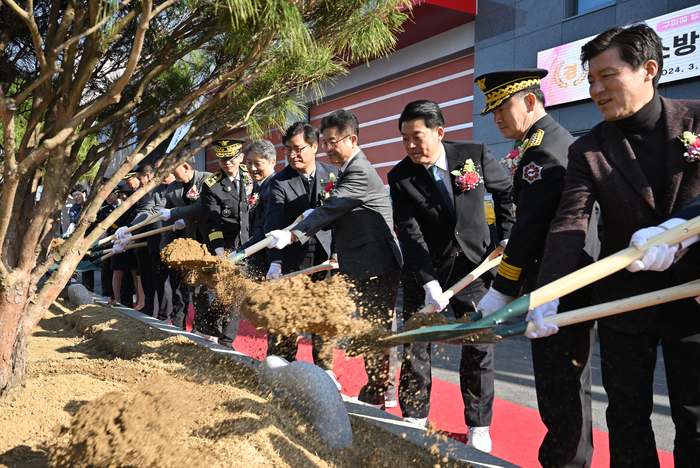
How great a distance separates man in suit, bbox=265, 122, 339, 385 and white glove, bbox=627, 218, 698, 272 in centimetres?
231

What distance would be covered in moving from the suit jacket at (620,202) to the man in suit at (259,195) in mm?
2487

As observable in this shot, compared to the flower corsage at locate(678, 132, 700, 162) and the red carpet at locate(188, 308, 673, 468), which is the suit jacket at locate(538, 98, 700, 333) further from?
the red carpet at locate(188, 308, 673, 468)

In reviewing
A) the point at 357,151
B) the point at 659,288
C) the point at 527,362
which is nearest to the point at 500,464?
the point at 659,288

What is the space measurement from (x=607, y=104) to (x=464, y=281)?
3.60 ft

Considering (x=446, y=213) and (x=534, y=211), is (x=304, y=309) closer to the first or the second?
(x=446, y=213)

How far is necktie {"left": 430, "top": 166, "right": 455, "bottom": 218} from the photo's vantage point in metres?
2.74

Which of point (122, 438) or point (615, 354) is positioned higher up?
point (615, 354)

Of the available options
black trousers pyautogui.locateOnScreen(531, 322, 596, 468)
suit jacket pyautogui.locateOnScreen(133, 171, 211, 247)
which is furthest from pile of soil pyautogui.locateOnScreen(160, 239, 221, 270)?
black trousers pyautogui.locateOnScreen(531, 322, 596, 468)

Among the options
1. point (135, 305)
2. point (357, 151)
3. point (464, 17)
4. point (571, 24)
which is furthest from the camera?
point (464, 17)

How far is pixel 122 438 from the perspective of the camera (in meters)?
1.67

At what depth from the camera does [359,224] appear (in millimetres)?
2967

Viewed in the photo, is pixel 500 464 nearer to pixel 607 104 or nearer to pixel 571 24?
pixel 607 104

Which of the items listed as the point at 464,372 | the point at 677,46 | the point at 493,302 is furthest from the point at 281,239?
the point at 677,46

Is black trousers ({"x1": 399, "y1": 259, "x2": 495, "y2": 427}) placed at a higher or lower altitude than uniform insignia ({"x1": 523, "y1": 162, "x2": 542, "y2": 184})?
lower
